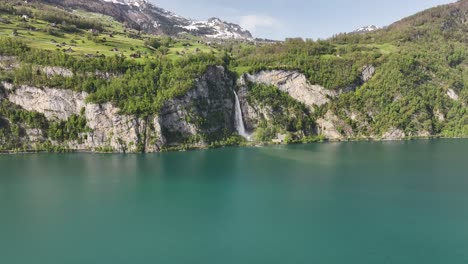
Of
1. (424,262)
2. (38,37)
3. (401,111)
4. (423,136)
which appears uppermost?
(38,37)

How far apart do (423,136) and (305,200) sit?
60655 mm

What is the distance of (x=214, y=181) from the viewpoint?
168 ft

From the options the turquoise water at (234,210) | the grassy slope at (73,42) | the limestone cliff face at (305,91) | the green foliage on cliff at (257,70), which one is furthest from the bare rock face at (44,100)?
the limestone cliff face at (305,91)

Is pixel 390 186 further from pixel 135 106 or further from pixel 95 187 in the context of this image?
pixel 135 106

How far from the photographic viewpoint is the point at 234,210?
129 ft

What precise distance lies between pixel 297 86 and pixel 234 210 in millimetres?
59379

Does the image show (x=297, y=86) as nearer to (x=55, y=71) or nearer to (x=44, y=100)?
(x=55, y=71)

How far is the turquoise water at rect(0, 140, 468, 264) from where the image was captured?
29609 millimetres

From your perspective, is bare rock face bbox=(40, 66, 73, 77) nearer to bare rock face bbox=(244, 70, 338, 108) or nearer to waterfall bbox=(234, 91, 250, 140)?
waterfall bbox=(234, 91, 250, 140)

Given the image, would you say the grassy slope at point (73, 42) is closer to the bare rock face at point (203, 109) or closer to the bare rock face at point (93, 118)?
the bare rock face at point (203, 109)

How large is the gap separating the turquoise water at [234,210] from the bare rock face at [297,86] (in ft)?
98.7

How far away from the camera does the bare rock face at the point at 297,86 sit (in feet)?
303

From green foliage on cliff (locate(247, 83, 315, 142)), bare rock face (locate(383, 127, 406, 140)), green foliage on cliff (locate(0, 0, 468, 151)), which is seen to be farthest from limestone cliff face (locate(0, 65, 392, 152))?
green foliage on cliff (locate(247, 83, 315, 142))

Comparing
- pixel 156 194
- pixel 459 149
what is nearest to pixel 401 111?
pixel 459 149
